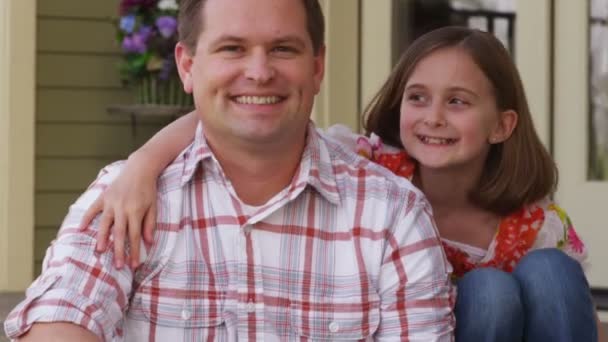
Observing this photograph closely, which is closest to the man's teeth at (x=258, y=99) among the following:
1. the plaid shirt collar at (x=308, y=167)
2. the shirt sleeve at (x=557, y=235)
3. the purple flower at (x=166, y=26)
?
the plaid shirt collar at (x=308, y=167)

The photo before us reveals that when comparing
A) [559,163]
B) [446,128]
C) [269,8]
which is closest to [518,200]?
[446,128]

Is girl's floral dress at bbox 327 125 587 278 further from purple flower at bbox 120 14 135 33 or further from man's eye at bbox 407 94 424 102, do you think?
purple flower at bbox 120 14 135 33

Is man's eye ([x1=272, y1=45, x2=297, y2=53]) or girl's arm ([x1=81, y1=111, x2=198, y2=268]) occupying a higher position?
man's eye ([x1=272, y1=45, x2=297, y2=53])

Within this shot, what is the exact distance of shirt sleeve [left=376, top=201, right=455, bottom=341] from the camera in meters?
2.07

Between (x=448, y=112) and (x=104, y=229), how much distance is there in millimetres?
861

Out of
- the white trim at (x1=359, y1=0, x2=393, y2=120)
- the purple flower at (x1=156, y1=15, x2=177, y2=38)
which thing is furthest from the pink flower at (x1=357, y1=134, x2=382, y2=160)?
the purple flower at (x1=156, y1=15, x2=177, y2=38)

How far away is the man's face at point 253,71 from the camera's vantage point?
80.0 inches

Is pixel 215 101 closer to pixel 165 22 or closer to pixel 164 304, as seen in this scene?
pixel 164 304

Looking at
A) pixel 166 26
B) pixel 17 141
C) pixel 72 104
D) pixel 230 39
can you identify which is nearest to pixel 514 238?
pixel 230 39

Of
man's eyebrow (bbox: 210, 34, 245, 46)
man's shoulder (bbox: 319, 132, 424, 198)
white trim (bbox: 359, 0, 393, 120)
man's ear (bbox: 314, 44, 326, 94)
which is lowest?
man's shoulder (bbox: 319, 132, 424, 198)

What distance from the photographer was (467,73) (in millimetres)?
2574

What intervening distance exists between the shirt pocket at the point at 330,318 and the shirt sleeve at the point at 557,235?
63 cm

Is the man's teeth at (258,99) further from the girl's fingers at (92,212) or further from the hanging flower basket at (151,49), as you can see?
the hanging flower basket at (151,49)

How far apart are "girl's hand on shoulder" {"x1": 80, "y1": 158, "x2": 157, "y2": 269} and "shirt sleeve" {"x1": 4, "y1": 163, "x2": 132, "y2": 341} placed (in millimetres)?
14
